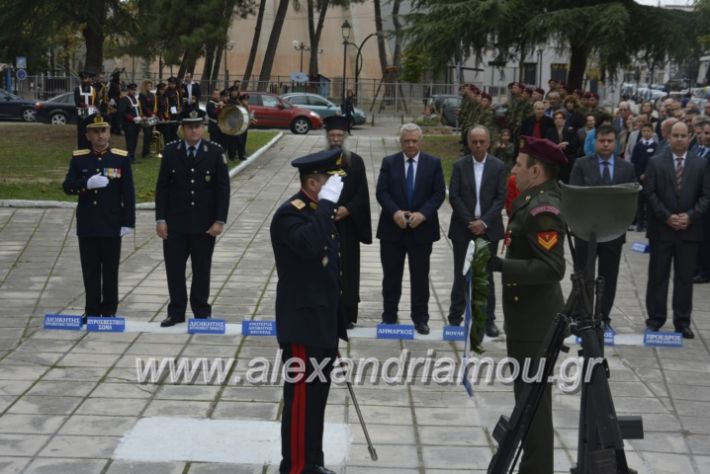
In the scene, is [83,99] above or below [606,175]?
above

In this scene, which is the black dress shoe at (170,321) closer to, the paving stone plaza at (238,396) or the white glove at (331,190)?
the paving stone plaza at (238,396)

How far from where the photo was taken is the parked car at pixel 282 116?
35375 mm

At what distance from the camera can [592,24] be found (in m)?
29.0

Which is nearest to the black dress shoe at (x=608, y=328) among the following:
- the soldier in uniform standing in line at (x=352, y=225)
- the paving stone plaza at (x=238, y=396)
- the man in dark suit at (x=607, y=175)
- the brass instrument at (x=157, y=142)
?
the man in dark suit at (x=607, y=175)

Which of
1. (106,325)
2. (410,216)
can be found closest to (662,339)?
(410,216)

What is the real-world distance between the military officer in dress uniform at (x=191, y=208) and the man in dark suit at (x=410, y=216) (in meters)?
1.57

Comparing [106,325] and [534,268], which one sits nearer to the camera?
[534,268]

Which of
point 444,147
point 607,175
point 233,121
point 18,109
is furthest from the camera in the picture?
point 18,109

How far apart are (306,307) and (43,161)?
18249 mm

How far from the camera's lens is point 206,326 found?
9328mm

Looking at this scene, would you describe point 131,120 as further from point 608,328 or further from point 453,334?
point 608,328

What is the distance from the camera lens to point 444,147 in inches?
1190

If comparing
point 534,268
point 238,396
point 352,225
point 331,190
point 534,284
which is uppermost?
point 331,190

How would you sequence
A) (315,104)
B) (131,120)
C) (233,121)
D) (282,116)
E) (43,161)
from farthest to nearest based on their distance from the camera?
(315,104) < (282,116) < (131,120) < (233,121) < (43,161)
